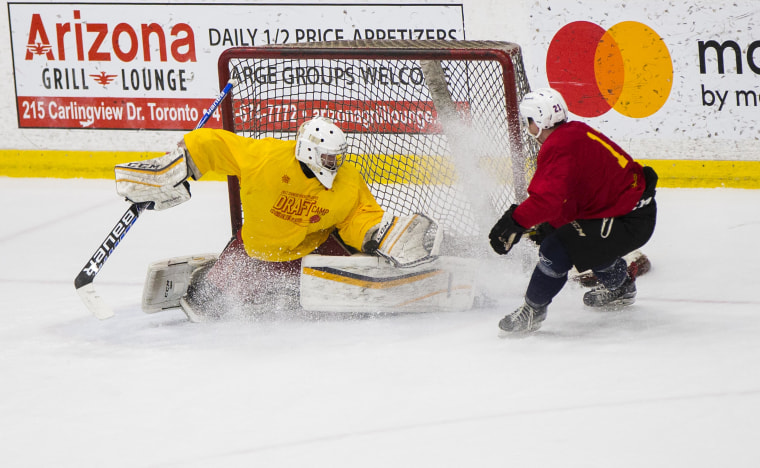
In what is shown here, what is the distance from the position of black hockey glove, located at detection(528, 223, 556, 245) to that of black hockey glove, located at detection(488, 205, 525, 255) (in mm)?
260

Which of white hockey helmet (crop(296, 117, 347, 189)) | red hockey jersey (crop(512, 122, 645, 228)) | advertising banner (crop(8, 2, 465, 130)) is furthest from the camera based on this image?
advertising banner (crop(8, 2, 465, 130))

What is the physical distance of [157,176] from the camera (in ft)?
10.3

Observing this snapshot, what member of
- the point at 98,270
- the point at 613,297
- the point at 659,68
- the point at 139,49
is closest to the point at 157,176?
the point at 98,270

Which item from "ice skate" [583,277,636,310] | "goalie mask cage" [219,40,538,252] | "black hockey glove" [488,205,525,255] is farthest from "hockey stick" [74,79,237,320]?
"ice skate" [583,277,636,310]

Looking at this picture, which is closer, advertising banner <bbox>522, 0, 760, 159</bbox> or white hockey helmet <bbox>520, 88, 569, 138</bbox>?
white hockey helmet <bbox>520, 88, 569, 138</bbox>

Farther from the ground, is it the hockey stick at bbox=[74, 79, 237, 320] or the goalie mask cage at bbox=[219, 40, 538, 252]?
the goalie mask cage at bbox=[219, 40, 538, 252]

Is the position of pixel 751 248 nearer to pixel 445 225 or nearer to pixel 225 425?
Answer: pixel 445 225

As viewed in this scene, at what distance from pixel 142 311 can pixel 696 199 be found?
2.95 m

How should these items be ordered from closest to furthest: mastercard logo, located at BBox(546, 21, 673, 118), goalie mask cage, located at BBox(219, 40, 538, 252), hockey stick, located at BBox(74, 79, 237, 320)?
hockey stick, located at BBox(74, 79, 237, 320) → goalie mask cage, located at BBox(219, 40, 538, 252) → mastercard logo, located at BBox(546, 21, 673, 118)

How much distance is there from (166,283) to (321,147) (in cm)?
76

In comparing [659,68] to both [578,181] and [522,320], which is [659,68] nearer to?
[578,181]

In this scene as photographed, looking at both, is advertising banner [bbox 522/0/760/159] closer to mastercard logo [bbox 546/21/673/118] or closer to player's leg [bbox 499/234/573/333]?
mastercard logo [bbox 546/21/673/118]

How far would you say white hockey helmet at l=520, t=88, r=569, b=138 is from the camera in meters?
2.91

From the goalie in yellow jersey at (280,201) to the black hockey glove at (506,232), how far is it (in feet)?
1.12
